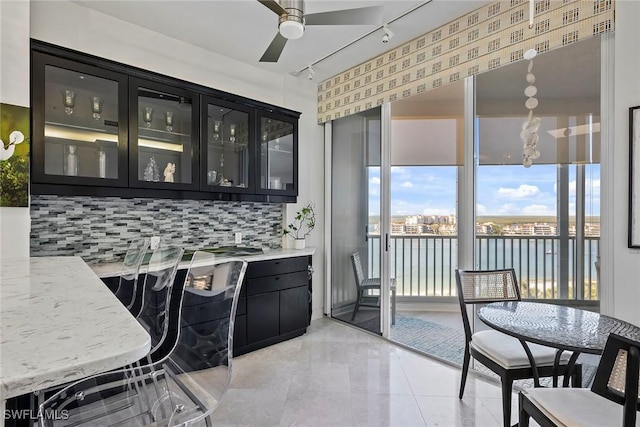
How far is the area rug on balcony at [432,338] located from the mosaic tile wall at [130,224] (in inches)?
70.1

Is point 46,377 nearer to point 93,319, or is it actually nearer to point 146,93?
point 93,319

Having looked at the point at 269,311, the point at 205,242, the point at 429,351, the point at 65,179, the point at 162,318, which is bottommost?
the point at 429,351

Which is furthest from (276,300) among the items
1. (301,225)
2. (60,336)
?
(60,336)

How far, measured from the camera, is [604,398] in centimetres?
130

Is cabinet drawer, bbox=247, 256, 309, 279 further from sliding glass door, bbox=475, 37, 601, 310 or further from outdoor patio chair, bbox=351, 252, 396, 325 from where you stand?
sliding glass door, bbox=475, 37, 601, 310

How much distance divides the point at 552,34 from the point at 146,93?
3.02 metres

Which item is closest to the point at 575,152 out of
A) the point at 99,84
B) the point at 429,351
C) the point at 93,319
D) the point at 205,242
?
the point at 429,351

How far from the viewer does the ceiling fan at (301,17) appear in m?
1.78

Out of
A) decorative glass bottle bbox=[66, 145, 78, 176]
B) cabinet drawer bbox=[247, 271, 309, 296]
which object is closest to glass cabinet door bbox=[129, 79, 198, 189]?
decorative glass bottle bbox=[66, 145, 78, 176]

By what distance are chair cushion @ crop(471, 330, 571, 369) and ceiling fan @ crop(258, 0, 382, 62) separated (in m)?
2.08

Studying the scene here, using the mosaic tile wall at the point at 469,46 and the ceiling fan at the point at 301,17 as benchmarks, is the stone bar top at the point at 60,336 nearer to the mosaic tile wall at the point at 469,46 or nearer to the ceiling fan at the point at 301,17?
the ceiling fan at the point at 301,17

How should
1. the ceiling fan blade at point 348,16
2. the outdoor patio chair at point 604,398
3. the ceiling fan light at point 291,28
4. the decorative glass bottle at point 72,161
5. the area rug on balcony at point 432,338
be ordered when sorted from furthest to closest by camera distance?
the area rug on balcony at point 432,338 < the decorative glass bottle at point 72,161 < the ceiling fan blade at point 348,16 < the ceiling fan light at point 291,28 < the outdoor patio chair at point 604,398

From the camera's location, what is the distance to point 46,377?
477 mm

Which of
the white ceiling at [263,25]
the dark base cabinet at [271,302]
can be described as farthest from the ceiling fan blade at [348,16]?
the dark base cabinet at [271,302]
